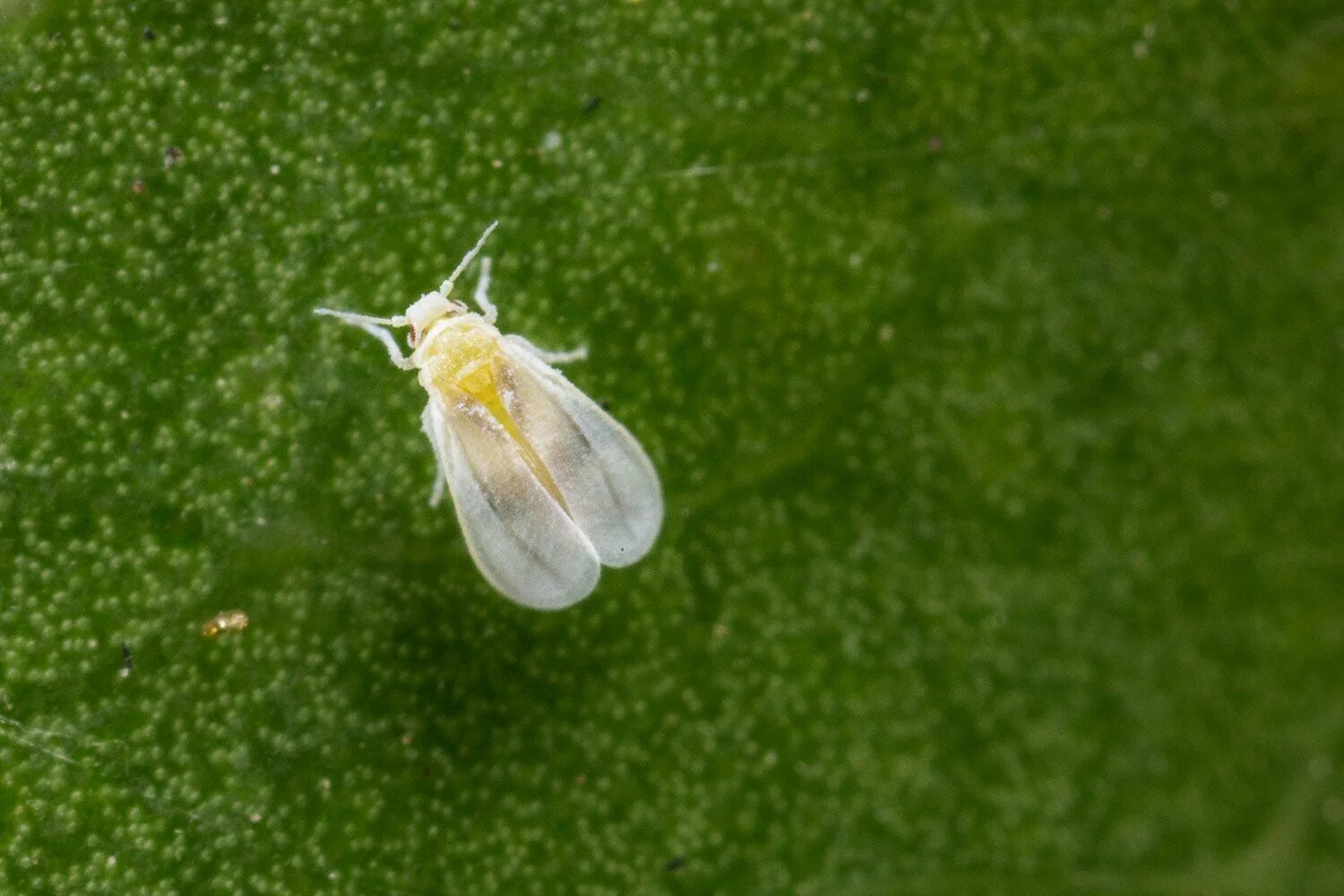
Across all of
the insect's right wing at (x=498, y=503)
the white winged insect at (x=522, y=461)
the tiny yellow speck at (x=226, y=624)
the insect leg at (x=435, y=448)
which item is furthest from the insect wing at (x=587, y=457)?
the tiny yellow speck at (x=226, y=624)

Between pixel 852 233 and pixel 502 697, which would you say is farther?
pixel 852 233

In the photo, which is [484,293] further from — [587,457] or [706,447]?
[706,447]

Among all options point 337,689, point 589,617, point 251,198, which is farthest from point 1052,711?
point 251,198

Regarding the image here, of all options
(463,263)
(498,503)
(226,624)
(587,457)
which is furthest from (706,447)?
(226,624)

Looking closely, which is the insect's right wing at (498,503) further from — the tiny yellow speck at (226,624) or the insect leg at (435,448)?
the tiny yellow speck at (226,624)

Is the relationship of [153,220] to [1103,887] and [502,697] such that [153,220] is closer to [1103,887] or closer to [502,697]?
[502,697]

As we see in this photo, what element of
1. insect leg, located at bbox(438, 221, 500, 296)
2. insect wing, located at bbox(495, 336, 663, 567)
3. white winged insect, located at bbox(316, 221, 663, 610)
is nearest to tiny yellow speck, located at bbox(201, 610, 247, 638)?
white winged insect, located at bbox(316, 221, 663, 610)
